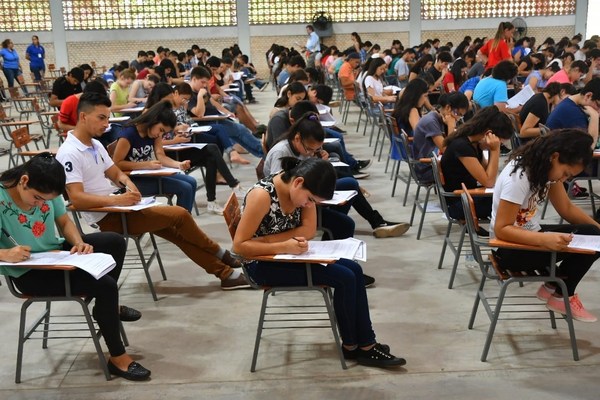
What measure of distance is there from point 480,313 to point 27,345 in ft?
7.60

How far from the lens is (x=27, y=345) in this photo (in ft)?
12.4

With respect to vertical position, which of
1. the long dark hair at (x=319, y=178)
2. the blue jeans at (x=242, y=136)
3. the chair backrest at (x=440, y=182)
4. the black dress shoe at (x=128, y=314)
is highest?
the long dark hair at (x=319, y=178)

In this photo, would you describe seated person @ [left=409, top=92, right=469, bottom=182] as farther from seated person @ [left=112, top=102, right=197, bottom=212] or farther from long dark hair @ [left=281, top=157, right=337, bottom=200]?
long dark hair @ [left=281, top=157, right=337, bottom=200]

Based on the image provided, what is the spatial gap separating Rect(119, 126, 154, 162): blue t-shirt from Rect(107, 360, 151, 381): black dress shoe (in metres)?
2.01

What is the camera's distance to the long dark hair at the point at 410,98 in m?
6.57

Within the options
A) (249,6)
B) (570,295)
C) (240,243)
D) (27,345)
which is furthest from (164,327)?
(249,6)

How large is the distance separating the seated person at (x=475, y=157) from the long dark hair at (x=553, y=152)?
111 centimetres

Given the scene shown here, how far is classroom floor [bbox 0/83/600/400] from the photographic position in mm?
3232

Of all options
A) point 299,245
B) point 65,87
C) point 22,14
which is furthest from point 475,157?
point 22,14

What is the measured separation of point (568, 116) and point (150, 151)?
10.2 feet

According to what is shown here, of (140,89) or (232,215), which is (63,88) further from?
(232,215)

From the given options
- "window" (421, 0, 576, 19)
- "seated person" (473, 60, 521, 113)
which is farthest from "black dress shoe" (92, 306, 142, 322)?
"window" (421, 0, 576, 19)

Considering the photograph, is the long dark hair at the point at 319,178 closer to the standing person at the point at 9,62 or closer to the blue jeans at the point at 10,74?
the standing person at the point at 9,62

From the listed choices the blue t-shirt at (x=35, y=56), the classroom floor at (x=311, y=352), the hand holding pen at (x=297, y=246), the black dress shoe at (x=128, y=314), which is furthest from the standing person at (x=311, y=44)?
the hand holding pen at (x=297, y=246)
